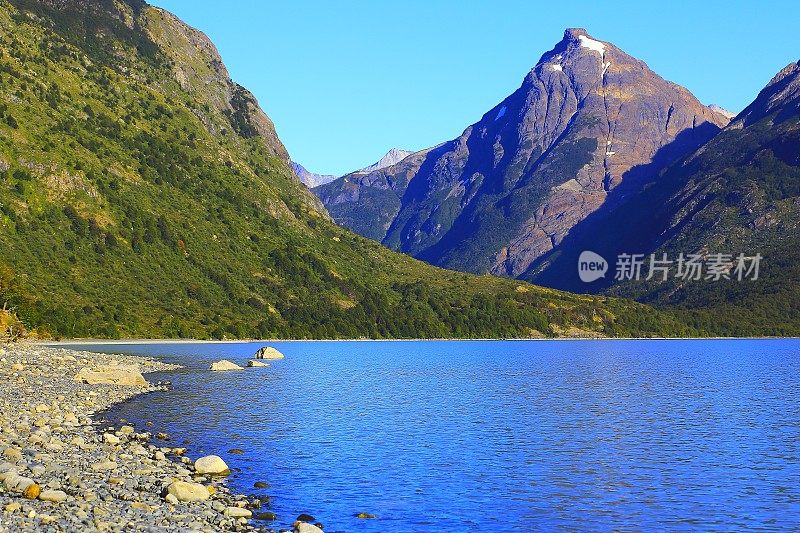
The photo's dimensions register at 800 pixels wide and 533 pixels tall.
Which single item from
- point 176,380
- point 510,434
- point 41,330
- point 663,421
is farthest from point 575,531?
point 41,330

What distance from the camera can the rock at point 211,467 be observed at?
4375cm

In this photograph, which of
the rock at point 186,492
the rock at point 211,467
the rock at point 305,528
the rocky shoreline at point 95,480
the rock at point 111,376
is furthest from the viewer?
the rock at point 111,376

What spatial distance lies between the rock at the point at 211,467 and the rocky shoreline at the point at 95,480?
0.06 metres

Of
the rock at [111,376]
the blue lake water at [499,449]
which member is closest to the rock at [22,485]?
the blue lake water at [499,449]

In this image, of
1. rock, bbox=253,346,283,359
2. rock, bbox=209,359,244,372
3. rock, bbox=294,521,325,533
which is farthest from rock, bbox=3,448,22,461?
rock, bbox=253,346,283,359

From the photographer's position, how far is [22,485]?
112 feet

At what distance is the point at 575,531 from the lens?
34562 millimetres

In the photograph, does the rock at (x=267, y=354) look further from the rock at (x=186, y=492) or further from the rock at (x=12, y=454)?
the rock at (x=186, y=492)

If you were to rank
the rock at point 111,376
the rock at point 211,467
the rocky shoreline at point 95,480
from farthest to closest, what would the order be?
the rock at point 111,376 < the rock at point 211,467 < the rocky shoreline at point 95,480

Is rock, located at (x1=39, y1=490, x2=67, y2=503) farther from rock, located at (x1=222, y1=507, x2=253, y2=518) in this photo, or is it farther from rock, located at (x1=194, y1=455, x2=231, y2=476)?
rock, located at (x1=194, y1=455, x2=231, y2=476)

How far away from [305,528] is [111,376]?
6162cm

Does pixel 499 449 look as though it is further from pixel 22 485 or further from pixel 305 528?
pixel 22 485

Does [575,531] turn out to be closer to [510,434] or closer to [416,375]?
[510,434]

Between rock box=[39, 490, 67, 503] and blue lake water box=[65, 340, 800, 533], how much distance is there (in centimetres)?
920
